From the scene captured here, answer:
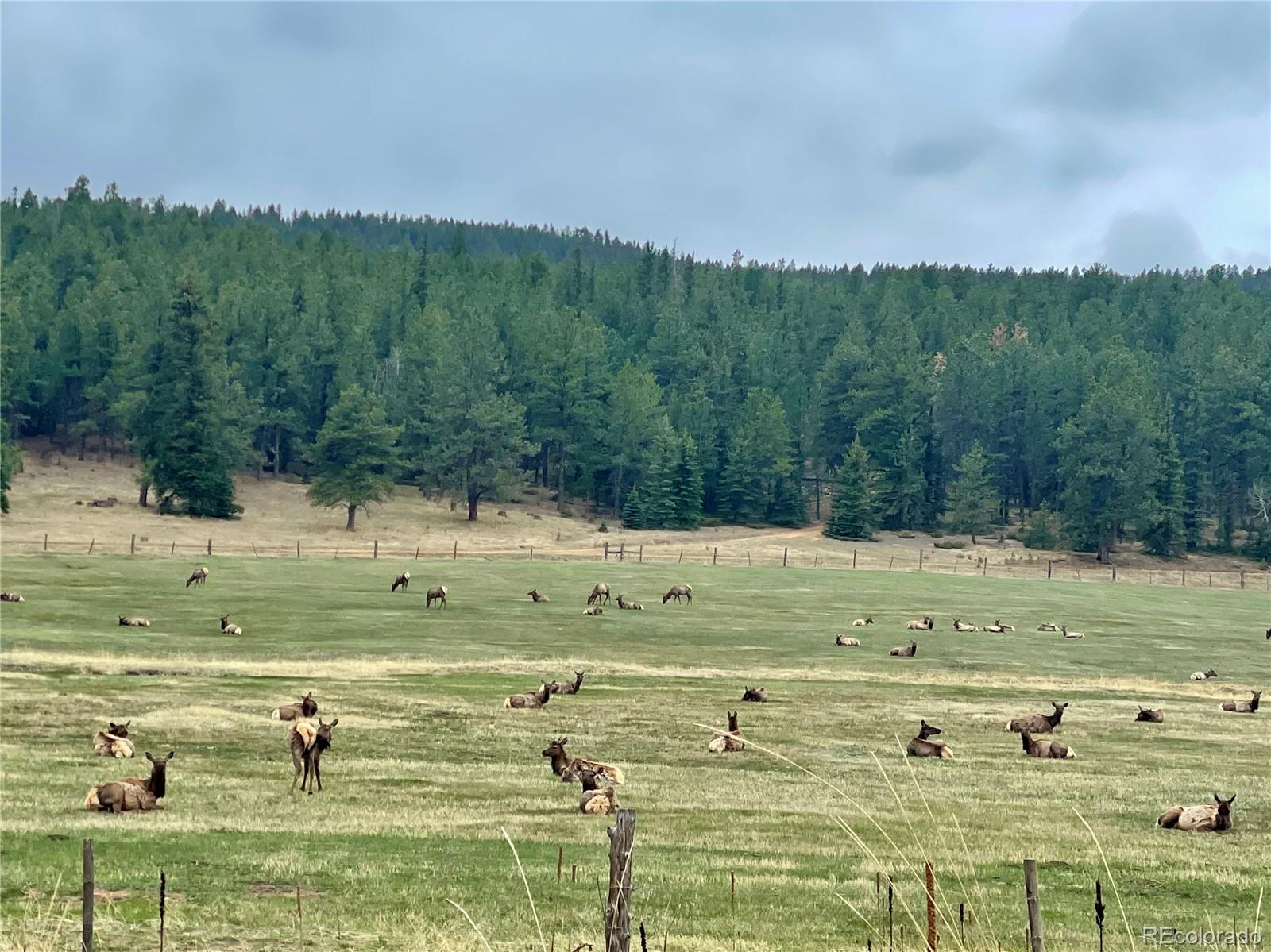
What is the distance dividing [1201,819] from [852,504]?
9847cm

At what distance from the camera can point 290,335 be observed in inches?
5517

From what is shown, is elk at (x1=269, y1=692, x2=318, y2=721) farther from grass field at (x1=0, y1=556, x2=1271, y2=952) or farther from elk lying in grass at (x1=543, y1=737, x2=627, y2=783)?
elk lying in grass at (x1=543, y1=737, x2=627, y2=783)

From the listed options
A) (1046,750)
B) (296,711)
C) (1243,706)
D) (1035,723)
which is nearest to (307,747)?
(296,711)

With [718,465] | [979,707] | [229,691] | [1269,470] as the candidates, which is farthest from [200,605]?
[1269,470]

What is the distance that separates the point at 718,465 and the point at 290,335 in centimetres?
4476

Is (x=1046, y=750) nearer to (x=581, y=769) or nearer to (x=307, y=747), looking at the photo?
(x=581, y=769)

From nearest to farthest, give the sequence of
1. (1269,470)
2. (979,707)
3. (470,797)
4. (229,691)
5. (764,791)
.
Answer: (470,797)
(764,791)
(229,691)
(979,707)
(1269,470)

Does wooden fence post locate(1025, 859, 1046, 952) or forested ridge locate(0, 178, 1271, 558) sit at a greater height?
forested ridge locate(0, 178, 1271, 558)

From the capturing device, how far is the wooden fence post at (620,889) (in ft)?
25.3

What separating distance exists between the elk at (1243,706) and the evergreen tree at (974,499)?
8645cm

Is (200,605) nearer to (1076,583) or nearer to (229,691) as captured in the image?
(229,691)

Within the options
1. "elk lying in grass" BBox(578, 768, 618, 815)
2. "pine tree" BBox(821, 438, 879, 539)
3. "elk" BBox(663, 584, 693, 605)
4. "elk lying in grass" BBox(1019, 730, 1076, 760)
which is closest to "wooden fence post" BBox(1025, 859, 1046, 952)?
"elk lying in grass" BBox(578, 768, 618, 815)

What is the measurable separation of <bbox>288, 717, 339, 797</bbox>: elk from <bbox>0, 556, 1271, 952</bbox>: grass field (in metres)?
0.60

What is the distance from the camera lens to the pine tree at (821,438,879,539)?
118625mm
